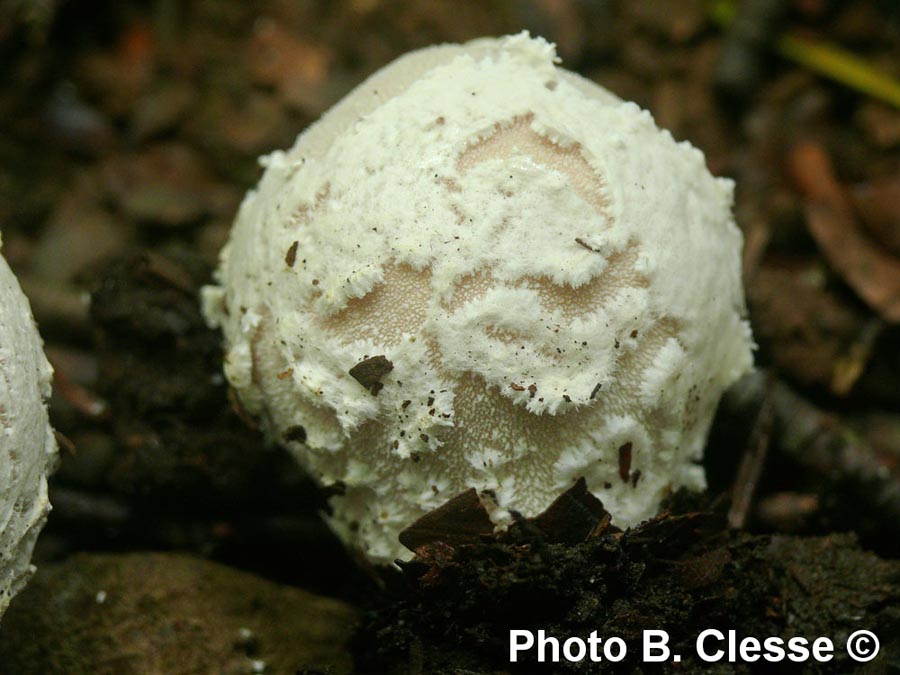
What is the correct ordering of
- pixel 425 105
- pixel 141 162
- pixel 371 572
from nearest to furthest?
1. pixel 425 105
2. pixel 371 572
3. pixel 141 162

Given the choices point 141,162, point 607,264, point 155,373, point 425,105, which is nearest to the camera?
point 607,264

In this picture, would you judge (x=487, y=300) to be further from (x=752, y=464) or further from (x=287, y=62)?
(x=287, y=62)

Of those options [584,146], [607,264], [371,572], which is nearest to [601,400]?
[607,264]

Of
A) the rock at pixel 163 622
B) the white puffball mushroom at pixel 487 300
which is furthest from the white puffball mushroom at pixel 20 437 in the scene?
the white puffball mushroom at pixel 487 300

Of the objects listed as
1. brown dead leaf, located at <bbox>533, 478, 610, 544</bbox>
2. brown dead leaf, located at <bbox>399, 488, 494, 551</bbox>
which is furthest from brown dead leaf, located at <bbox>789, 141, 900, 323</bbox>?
brown dead leaf, located at <bbox>399, 488, 494, 551</bbox>

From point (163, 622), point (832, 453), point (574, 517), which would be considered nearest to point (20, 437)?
point (163, 622)

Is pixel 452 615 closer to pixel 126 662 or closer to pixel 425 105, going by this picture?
pixel 126 662

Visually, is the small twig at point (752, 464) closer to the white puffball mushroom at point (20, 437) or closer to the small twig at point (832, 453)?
the small twig at point (832, 453)
